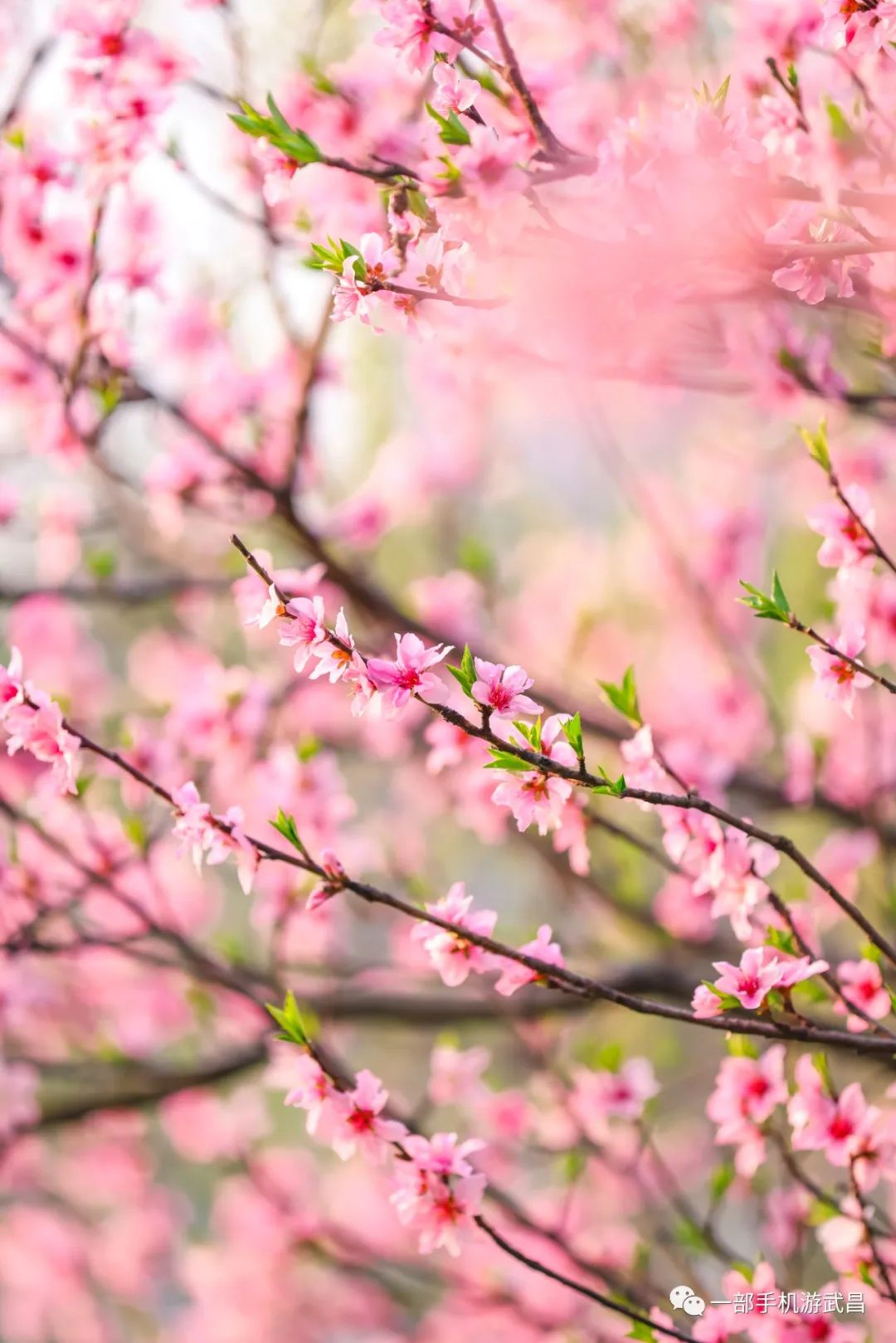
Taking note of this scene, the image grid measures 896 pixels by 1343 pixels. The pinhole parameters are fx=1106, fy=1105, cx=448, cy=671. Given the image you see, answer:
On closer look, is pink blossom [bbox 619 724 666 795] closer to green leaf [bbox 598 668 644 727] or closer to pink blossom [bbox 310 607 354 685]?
green leaf [bbox 598 668 644 727]

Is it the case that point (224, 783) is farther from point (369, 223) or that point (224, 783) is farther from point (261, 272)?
point (369, 223)

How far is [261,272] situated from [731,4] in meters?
1.41

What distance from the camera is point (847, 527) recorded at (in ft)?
6.30

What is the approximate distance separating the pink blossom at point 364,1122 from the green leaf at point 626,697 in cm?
73

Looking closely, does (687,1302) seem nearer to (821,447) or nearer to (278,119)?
(821,447)

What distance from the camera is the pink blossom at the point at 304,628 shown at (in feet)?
4.97

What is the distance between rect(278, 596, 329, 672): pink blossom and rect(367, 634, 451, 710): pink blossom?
82 mm

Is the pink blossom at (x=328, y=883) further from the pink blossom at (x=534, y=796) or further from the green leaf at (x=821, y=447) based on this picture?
the green leaf at (x=821, y=447)

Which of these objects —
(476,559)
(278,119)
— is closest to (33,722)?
(278,119)

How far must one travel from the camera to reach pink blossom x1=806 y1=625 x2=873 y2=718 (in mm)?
1703

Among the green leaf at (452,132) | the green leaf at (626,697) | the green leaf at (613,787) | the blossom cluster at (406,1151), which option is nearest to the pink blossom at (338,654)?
the green leaf at (613,787)

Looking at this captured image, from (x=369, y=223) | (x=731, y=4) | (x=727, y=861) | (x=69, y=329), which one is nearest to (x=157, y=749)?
(x=69, y=329)

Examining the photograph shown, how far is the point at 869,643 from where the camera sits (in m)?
2.67

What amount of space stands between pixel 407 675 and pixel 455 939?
471 millimetres
